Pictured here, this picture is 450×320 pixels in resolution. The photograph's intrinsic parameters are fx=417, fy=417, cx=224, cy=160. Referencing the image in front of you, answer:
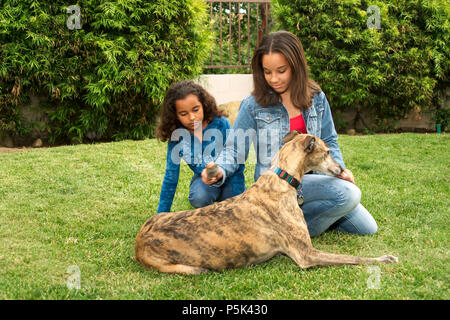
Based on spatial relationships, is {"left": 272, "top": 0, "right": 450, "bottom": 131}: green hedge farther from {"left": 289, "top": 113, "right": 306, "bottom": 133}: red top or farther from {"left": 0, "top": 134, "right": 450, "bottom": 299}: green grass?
{"left": 289, "top": 113, "right": 306, "bottom": 133}: red top

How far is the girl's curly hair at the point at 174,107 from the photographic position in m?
4.19

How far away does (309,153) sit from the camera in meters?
3.39

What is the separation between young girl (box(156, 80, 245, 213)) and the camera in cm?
414

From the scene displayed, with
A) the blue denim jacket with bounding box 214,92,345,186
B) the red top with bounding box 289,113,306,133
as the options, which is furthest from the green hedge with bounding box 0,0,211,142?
the red top with bounding box 289,113,306,133

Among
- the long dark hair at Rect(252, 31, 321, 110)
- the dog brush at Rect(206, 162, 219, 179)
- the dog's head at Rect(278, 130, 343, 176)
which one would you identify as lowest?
the dog brush at Rect(206, 162, 219, 179)

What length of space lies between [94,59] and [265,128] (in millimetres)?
5208

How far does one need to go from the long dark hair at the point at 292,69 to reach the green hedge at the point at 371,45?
19.1 feet

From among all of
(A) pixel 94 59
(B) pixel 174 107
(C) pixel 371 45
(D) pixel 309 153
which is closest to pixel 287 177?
(D) pixel 309 153

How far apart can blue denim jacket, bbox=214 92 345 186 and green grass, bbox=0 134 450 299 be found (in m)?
0.97

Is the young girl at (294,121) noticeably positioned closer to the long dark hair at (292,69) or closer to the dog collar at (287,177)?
the long dark hair at (292,69)

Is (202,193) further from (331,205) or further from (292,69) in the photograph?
(292,69)

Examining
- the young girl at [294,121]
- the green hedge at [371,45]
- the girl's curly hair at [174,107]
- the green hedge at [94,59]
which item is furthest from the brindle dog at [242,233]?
the green hedge at [371,45]

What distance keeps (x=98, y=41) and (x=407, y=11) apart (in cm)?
692
